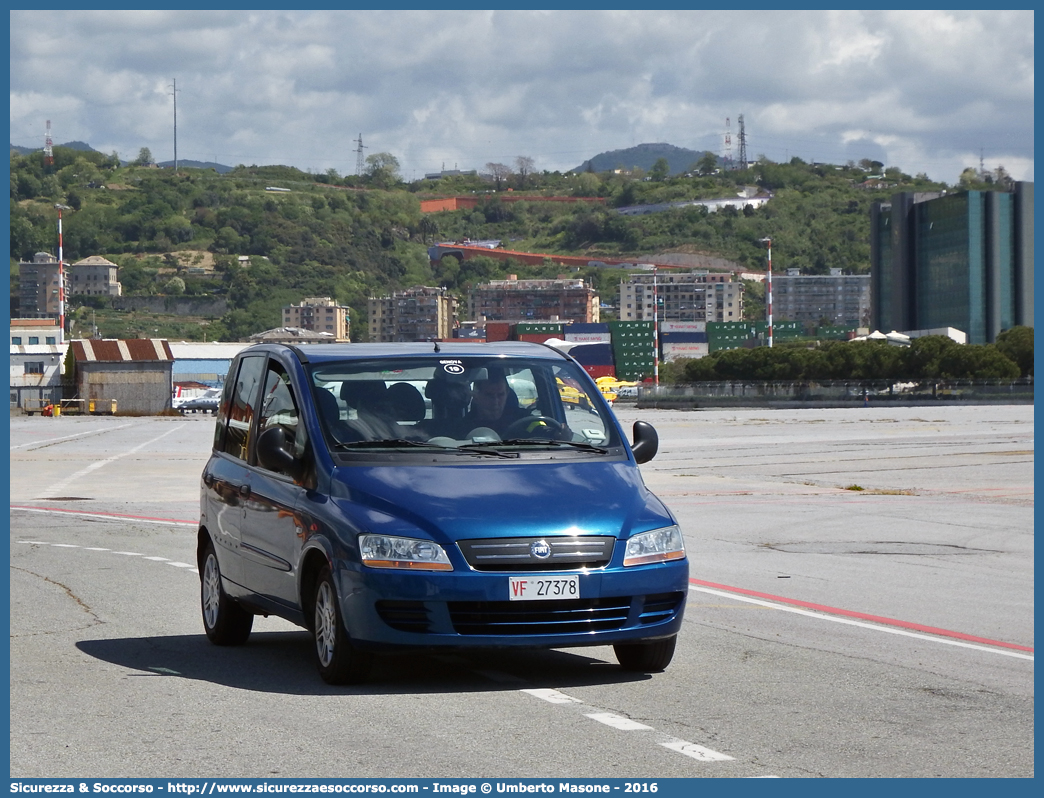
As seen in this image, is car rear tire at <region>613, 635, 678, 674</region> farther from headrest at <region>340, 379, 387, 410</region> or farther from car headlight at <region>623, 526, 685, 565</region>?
headrest at <region>340, 379, 387, 410</region>

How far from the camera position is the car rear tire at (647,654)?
7984 millimetres

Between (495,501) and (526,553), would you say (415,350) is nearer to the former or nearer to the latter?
(495,501)

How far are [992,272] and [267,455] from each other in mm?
155868

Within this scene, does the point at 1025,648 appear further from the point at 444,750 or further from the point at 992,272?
the point at 992,272

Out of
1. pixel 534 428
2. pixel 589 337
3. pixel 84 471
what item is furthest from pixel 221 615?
pixel 589 337

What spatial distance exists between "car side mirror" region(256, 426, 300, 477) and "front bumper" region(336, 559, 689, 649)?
922mm

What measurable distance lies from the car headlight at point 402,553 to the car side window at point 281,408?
3.69 ft

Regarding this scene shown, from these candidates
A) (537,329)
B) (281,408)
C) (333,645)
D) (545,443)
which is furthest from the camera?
(537,329)

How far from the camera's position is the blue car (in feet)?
23.9

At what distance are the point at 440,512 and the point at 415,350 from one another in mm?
1745

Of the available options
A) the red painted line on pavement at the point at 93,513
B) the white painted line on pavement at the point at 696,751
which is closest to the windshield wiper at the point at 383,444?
the white painted line on pavement at the point at 696,751

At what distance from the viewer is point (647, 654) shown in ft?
26.3

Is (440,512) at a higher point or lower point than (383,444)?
lower

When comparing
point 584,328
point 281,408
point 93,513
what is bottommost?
point 93,513
